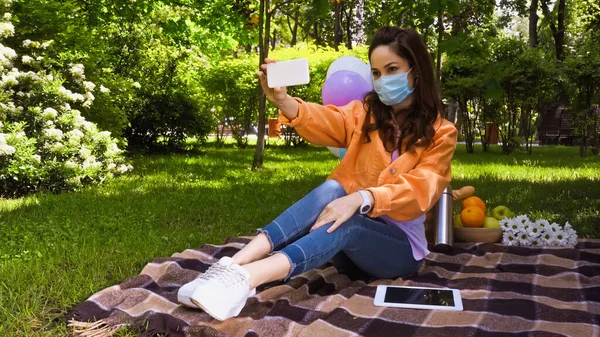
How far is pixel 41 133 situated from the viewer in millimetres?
6828

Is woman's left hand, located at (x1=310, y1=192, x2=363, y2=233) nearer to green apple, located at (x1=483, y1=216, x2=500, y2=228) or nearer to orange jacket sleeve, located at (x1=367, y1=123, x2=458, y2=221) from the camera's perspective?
orange jacket sleeve, located at (x1=367, y1=123, x2=458, y2=221)

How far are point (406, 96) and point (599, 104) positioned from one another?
983cm

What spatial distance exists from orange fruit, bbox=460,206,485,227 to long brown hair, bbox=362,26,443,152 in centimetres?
151

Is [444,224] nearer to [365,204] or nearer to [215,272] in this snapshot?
[365,204]

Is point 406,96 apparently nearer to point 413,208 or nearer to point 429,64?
point 429,64

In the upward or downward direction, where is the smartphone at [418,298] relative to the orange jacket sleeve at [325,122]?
→ downward

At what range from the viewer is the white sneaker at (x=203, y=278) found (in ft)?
8.84

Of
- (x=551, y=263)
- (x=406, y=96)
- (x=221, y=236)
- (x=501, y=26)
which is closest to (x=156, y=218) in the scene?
(x=221, y=236)

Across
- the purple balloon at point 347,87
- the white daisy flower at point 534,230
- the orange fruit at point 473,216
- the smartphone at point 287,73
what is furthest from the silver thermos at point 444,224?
the smartphone at point 287,73

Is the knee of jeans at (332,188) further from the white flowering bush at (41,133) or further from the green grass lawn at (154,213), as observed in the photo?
the white flowering bush at (41,133)

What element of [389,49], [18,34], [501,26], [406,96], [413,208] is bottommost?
[413,208]

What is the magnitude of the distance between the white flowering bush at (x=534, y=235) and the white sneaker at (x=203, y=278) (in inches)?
95.2

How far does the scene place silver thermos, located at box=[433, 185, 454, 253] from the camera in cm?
418

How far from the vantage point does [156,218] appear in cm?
530
